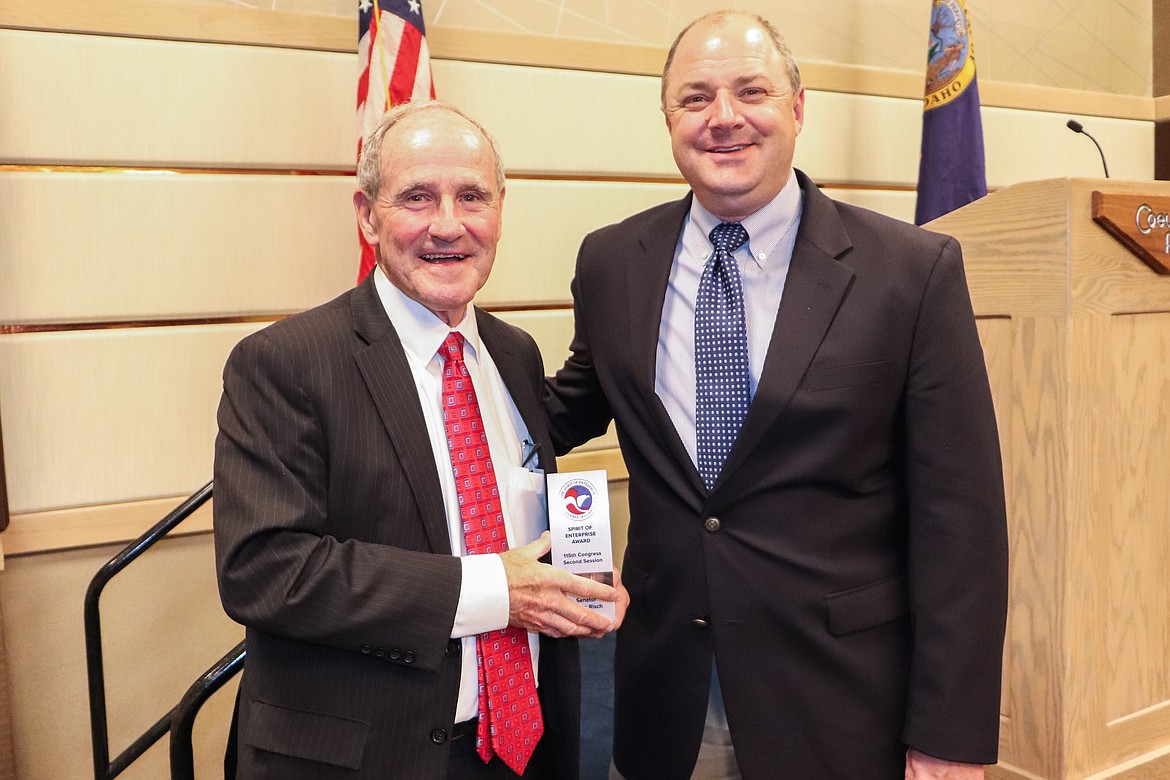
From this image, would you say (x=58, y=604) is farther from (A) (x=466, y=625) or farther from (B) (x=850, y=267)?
(B) (x=850, y=267)

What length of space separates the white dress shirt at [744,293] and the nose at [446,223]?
414 mm

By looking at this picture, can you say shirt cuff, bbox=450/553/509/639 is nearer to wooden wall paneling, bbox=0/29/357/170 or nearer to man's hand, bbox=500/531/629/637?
man's hand, bbox=500/531/629/637

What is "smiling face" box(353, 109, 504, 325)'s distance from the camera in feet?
5.08

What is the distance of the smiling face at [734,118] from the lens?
5.56 feet

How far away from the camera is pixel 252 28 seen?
2.90 meters

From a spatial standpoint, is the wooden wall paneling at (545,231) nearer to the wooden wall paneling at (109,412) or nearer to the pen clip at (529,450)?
the wooden wall paneling at (109,412)

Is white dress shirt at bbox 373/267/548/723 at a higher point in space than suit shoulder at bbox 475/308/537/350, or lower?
lower

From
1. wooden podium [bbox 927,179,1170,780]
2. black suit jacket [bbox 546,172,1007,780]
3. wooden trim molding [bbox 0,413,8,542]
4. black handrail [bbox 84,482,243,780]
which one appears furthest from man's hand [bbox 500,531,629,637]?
wooden trim molding [bbox 0,413,8,542]

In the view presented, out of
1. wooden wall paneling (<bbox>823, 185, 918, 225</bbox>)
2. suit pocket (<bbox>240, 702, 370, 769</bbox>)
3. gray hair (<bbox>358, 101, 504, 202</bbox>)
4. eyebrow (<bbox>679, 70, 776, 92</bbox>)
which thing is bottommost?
suit pocket (<bbox>240, 702, 370, 769</bbox>)

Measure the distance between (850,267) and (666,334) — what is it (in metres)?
0.33

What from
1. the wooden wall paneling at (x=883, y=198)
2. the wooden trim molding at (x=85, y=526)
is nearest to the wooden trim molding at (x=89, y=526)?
the wooden trim molding at (x=85, y=526)

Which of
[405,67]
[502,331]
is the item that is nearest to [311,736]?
[502,331]

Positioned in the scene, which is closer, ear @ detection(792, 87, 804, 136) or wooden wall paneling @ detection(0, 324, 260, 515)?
ear @ detection(792, 87, 804, 136)

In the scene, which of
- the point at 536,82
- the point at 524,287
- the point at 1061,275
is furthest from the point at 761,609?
the point at 536,82
